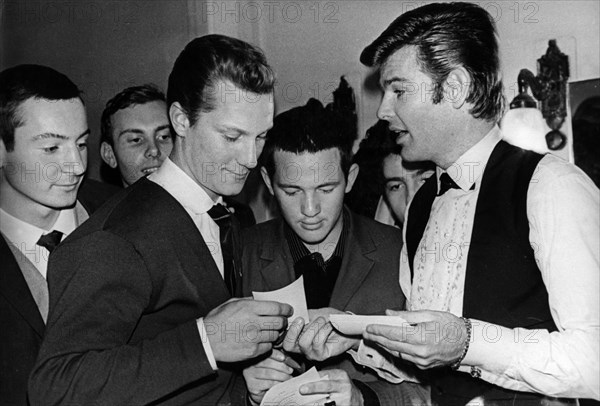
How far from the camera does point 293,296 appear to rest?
185 cm

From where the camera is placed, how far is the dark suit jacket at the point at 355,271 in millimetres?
2211

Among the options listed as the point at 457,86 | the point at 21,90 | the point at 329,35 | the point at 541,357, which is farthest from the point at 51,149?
the point at 329,35

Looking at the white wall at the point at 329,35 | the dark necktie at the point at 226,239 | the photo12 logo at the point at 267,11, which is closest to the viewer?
the dark necktie at the point at 226,239

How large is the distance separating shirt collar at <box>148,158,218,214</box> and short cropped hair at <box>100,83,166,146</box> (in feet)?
4.10

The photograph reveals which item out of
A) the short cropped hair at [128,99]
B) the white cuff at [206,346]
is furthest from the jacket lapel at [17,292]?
the short cropped hair at [128,99]

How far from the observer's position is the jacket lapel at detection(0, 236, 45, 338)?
1.98m

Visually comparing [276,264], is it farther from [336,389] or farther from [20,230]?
[20,230]

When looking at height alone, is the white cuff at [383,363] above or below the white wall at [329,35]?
below

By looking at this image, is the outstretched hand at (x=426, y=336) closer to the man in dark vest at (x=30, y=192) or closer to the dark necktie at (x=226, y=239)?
the dark necktie at (x=226, y=239)

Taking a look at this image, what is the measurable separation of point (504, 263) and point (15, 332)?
1.40 metres

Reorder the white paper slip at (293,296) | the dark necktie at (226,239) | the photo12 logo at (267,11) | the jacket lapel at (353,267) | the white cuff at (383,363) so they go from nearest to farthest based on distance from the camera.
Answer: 1. the white paper slip at (293,296)
2. the dark necktie at (226,239)
3. the white cuff at (383,363)
4. the jacket lapel at (353,267)
5. the photo12 logo at (267,11)

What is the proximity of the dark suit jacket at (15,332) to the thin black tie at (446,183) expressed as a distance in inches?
49.4

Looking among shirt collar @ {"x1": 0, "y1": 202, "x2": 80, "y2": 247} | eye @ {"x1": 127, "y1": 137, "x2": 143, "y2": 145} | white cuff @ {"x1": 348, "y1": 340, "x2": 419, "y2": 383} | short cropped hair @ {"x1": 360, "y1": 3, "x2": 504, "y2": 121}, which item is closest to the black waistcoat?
short cropped hair @ {"x1": 360, "y1": 3, "x2": 504, "y2": 121}

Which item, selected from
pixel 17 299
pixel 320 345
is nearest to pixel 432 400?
pixel 320 345
